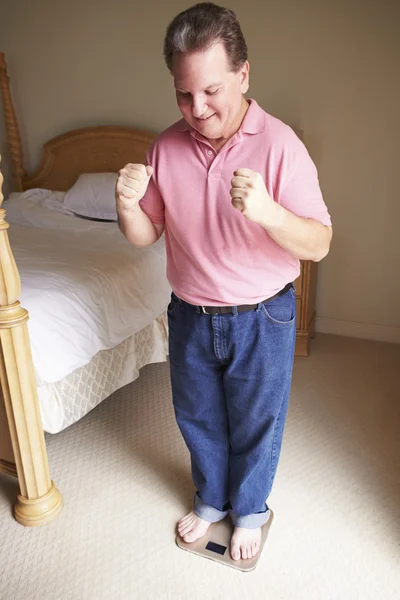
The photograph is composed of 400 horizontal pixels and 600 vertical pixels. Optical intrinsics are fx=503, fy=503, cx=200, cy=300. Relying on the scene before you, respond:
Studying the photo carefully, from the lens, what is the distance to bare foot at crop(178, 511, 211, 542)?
146 cm

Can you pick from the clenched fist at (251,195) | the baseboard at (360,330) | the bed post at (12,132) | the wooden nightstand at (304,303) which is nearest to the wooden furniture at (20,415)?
the clenched fist at (251,195)

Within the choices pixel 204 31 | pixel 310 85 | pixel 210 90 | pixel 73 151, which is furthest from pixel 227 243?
pixel 73 151

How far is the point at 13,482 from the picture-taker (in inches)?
68.2

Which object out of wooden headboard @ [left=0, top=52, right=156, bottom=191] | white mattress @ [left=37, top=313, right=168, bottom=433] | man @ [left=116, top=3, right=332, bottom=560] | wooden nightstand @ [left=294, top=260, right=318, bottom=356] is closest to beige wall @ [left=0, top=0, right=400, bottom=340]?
wooden headboard @ [left=0, top=52, right=156, bottom=191]

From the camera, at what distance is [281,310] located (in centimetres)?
125

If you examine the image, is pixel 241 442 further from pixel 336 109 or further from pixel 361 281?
pixel 336 109

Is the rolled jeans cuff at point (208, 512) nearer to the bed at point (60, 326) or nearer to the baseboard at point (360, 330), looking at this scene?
the bed at point (60, 326)

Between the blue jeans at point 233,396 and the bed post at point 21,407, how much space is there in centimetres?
42

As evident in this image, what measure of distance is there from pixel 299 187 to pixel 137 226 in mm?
415

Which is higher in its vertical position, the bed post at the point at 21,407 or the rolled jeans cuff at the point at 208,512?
the bed post at the point at 21,407

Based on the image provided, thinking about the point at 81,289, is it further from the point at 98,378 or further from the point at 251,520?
the point at 251,520

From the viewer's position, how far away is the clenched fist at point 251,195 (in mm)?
959

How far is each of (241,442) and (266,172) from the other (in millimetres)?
722

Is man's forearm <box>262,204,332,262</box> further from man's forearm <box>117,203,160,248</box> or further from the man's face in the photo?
man's forearm <box>117,203,160,248</box>
